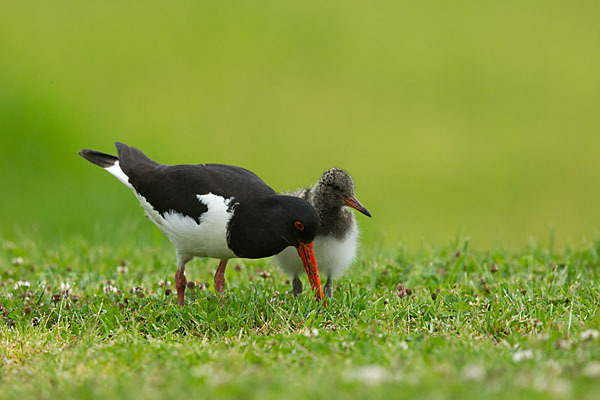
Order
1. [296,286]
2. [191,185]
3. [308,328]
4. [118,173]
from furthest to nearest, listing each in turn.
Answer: [118,173] → [296,286] → [191,185] → [308,328]

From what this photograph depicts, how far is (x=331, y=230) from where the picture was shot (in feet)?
22.1

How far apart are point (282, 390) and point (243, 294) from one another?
2.85 metres

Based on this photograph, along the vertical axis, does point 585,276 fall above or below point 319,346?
above

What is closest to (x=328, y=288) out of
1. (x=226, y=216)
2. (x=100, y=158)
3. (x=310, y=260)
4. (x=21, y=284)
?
(x=310, y=260)

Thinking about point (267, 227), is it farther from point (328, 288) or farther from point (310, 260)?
point (328, 288)

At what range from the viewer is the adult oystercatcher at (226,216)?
6.12m

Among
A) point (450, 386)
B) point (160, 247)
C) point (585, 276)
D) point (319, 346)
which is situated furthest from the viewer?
point (160, 247)

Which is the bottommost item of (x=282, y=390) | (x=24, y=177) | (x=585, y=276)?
(x=282, y=390)

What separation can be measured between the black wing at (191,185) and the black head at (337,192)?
0.51m

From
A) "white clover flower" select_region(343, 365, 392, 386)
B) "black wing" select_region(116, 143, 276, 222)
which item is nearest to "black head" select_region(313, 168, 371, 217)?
"black wing" select_region(116, 143, 276, 222)

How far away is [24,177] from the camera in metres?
14.0

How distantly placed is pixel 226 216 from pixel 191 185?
1.71 feet

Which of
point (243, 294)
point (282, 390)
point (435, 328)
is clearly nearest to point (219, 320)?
point (243, 294)

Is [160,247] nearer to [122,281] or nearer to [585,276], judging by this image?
[122,281]
